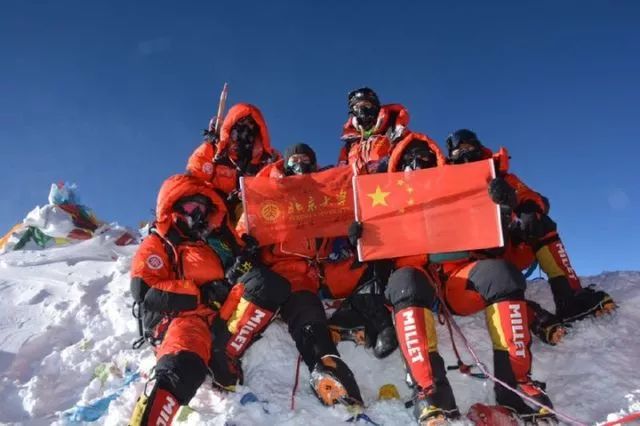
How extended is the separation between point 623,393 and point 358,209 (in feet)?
7.91

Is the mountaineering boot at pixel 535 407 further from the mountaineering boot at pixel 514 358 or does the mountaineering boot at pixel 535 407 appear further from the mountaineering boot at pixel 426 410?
the mountaineering boot at pixel 426 410

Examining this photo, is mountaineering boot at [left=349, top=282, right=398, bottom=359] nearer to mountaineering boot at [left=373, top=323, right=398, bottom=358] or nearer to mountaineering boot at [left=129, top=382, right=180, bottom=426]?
mountaineering boot at [left=373, top=323, right=398, bottom=358]

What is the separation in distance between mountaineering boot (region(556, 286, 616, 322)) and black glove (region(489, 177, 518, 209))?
1029mm

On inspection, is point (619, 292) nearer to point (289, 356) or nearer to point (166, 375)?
point (289, 356)

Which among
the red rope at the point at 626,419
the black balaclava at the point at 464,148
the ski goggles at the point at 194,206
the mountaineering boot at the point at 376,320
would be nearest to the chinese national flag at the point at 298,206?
the ski goggles at the point at 194,206

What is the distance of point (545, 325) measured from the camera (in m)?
4.09

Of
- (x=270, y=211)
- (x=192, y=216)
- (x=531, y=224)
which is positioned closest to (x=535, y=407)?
(x=531, y=224)

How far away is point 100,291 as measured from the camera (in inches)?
264

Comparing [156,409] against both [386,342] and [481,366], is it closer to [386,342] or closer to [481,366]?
[386,342]

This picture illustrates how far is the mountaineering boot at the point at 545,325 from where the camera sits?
4070 millimetres

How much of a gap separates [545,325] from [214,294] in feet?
9.29

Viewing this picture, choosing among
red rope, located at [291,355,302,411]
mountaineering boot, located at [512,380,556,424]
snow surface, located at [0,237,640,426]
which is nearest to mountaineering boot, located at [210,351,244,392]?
snow surface, located at [0,237,640,426]

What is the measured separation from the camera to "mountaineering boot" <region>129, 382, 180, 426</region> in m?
3.02

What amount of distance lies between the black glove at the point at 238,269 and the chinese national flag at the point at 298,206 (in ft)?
0.90
